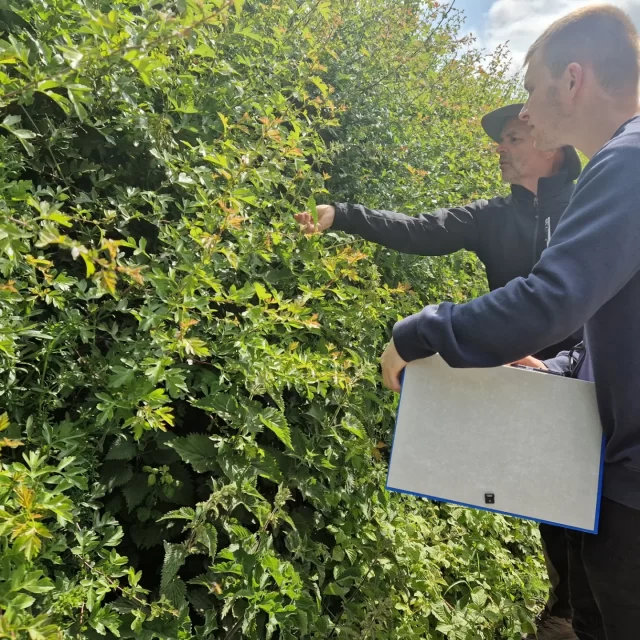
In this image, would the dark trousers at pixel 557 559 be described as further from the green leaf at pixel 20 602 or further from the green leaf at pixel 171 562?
the green leaf at pixel 20 602

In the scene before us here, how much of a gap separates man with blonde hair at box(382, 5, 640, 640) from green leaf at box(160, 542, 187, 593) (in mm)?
802

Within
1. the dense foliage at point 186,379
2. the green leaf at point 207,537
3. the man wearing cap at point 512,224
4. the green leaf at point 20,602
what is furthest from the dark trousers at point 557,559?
the green leaf at point 20,602

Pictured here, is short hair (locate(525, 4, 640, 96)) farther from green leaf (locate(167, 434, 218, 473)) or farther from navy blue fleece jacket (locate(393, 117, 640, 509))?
green leaf (locate(167, 434, 218, 473))

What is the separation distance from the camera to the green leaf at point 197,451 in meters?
1.52

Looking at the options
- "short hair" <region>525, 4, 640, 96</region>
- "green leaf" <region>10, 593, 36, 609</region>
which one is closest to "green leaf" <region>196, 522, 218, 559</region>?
Answer: "green leaf" <region>10, 593, 36, 609</region>

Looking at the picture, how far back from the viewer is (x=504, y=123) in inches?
116

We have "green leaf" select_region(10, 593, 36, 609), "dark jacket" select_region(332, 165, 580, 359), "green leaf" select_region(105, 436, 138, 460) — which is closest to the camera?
"green leaf" select_region(10, 593, 36, 609)

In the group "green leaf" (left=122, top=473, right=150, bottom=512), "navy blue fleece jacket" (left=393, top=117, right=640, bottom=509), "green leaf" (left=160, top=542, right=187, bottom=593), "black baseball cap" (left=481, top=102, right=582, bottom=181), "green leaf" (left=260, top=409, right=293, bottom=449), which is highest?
"black baseball cap" (left=481, top=102, right=582, bottom=181)

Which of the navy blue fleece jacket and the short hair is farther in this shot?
the short hair

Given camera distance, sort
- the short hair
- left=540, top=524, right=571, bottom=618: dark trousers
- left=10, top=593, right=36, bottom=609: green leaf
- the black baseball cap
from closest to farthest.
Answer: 1. left=10, top=593, right=36, bottom=609: green leaf
2. the short hair
3. left=540, top=524, right=571, bottom=618: dark trousers
4. the black baseball cap

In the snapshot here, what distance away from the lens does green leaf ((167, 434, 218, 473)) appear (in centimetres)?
152

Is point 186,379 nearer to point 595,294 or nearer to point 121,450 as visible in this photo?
point 121,450

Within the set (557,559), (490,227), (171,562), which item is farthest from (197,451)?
(490,227)

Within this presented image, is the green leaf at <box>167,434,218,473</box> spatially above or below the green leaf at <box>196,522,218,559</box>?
above
